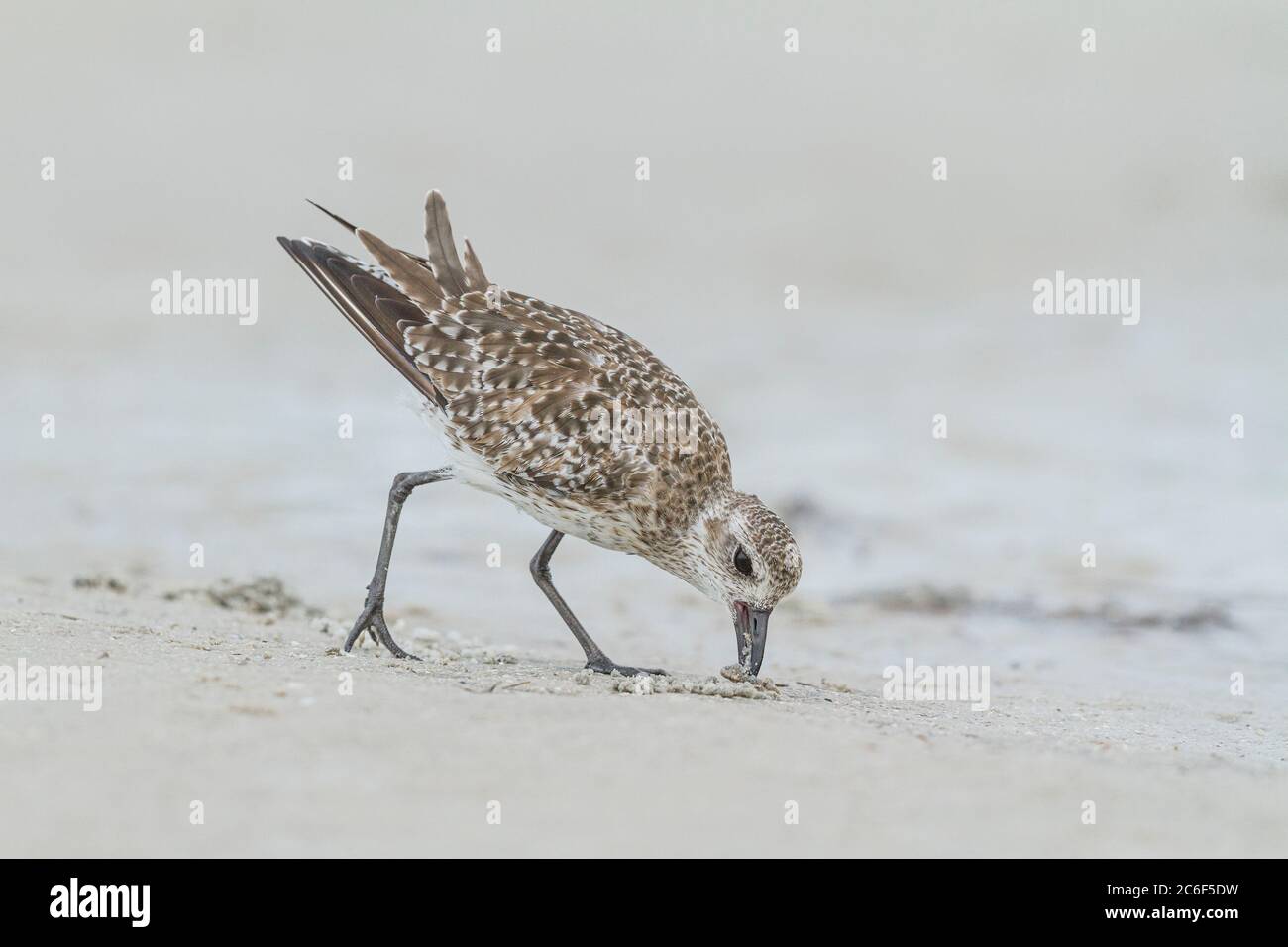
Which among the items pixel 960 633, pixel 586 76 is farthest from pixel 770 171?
pixel 960 633

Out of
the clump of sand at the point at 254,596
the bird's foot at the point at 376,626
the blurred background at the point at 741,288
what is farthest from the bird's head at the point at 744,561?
the clump of sand at the point at 254,596

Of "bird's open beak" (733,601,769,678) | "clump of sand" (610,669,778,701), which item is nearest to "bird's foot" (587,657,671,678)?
"bird's open beak" (733,601,769,678)

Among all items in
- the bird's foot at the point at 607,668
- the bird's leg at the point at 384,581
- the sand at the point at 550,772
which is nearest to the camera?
the sand at the point at 550,772

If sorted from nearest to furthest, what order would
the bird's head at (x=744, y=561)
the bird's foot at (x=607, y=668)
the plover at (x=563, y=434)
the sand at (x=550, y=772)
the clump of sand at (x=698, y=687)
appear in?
the sand at (x=550, y=772) → the clump of sand at (x=698, y=687) → the bird's head at (x=744, y=561) → the plover at (x=563, y=434) → the bird's foot at (x=607, y=668)

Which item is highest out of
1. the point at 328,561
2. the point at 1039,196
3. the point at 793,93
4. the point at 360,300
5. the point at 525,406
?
the point at 793,93

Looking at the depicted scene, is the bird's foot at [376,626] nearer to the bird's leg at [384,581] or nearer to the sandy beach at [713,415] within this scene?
the bird's leg at [384,581]

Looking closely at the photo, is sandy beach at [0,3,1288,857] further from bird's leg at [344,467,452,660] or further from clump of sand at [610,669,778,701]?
bird's leg at [344,467,452,660]

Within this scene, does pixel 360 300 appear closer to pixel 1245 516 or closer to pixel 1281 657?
pixel 1281 657

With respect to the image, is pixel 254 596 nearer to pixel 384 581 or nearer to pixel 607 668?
pixel 384 581
